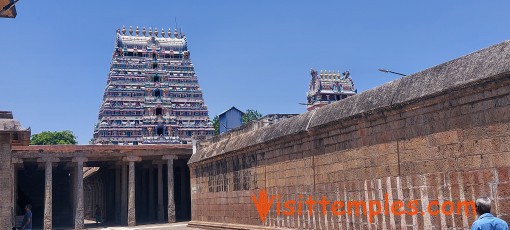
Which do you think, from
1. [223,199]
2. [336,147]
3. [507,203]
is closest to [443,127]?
[507,203]

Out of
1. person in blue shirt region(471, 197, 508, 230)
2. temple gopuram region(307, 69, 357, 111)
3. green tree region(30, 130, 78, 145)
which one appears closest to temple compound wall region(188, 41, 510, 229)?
person in blue shirt region(471, 197, 508, 230)

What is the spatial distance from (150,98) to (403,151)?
39.2 meters

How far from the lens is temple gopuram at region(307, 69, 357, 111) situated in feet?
171

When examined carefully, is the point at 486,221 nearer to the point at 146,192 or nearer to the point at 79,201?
the point at 79,201

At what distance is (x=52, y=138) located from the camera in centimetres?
5894

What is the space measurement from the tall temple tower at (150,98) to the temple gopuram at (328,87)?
12.5m

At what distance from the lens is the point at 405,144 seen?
7574mm

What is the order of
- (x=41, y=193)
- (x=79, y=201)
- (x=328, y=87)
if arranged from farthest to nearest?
1. (x=328, y=87)
2. (x=41, y=193)
3. (x=79, y=201)

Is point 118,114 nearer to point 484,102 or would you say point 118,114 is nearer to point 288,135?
point 288,135

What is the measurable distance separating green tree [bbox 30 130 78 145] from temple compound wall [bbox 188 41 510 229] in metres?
51.3

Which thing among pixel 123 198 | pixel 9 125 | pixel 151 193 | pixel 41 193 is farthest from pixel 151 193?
pixel 9 125

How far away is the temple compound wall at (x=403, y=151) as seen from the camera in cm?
622

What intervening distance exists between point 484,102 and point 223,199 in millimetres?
9989

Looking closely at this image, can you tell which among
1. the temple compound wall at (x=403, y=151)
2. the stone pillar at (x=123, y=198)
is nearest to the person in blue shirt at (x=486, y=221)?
the temple compound wall at (x=403, y=151)
